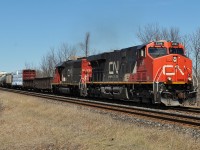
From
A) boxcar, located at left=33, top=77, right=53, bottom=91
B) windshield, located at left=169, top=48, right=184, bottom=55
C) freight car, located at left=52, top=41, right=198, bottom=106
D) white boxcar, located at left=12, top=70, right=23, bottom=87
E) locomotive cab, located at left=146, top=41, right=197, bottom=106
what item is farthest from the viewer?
white boxcar, located at left=12, top=70, right=23, bottom=87

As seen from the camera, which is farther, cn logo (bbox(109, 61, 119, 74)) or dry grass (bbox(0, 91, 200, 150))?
cn logo (bbox(109, 61, 119, 74))

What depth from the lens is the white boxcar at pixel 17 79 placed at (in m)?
49.6

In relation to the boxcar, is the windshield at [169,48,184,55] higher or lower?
higher

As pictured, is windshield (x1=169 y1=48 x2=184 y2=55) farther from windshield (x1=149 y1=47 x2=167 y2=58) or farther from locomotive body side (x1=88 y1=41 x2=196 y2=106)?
windshield (x1=149 y1=47 x2=167 y2=58)

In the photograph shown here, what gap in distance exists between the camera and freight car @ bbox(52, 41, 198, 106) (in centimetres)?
1725

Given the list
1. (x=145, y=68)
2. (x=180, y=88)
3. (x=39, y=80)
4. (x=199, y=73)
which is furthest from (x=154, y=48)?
(x=39, y=80)

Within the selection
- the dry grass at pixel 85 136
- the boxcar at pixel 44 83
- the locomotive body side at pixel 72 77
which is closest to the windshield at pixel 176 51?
the dry grass at pixel 85 136

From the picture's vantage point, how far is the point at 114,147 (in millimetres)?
8188

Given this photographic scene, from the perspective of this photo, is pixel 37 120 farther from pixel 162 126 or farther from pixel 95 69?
pixel 95 69

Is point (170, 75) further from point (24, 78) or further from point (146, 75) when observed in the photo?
point (24, 78)

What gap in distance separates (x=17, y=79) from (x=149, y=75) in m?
37.4

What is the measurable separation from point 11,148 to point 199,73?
3131cm

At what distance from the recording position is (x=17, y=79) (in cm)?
5178

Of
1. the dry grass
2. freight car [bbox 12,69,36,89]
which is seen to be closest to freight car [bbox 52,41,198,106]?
the dry grass
